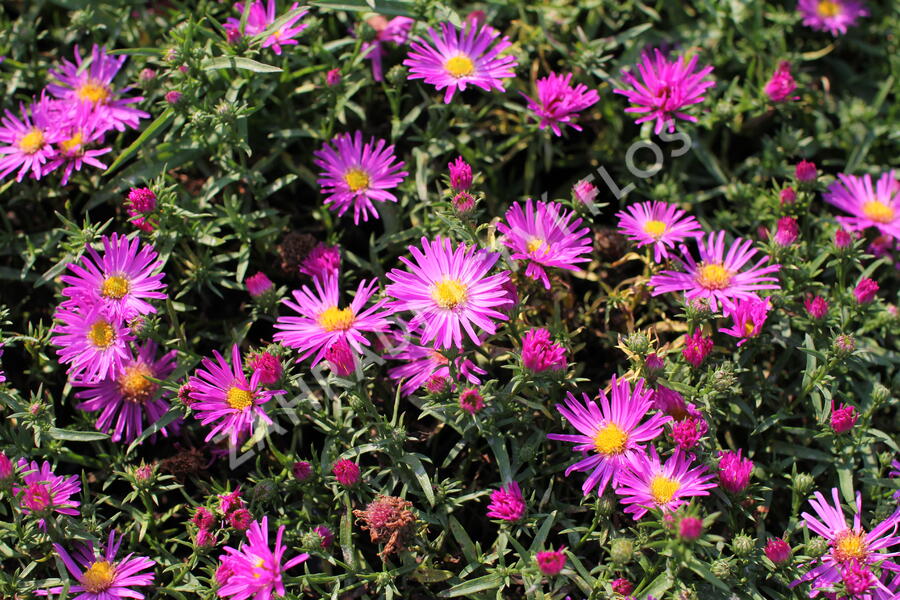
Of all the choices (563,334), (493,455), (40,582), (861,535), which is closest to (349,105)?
(563,334)

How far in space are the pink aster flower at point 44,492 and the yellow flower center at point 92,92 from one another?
141 centimetres

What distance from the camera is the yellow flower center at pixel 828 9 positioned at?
12.6ft

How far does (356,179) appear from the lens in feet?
10.1

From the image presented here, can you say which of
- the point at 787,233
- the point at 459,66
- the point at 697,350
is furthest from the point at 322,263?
the point at 787,233

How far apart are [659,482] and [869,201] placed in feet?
5.41

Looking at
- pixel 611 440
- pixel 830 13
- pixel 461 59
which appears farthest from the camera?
pixel 830 13

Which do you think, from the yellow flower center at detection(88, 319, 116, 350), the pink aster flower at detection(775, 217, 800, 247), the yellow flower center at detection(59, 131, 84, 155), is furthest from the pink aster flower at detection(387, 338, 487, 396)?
the yellow flower center at detection(59, 131, 84, 155)

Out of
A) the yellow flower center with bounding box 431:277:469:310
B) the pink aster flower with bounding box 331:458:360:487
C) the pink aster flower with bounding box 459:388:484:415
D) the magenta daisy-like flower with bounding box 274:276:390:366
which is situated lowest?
the pink aster flower with bounding box 331:458:360:487

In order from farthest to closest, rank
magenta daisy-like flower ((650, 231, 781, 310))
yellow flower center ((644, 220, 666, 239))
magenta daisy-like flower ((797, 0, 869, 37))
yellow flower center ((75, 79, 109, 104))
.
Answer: magenta daisy-like flower ((797, 0, 869, 37)), yellow flower center ((75, 79, 109, 104)), yellow flower center ((644, 220, 666, 239)), magenta daisy-like flower ((650, 231, 781, 310))

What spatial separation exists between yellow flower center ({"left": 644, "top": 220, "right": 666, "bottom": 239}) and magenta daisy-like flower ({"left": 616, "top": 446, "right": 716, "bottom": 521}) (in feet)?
2.61

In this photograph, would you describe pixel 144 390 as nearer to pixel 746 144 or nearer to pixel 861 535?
pixel 861 535

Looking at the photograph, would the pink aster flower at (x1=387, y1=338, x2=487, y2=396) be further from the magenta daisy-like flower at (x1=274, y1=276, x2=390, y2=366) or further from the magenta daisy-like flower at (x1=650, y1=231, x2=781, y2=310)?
the magenta daisy-like flower at (x1=650, y1=231, x2=781, y2=310)

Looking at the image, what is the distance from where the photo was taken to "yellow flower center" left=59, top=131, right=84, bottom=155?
304 centimetres

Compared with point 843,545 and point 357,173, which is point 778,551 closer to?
point 843,545
